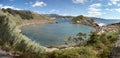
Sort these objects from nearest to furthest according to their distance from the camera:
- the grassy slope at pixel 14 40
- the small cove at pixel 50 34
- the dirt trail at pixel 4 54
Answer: the dirt trail at pixel 4 54
the grassy slope at pixel 14 40
the small cove at pixel 50 34

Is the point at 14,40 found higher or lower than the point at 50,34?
higher

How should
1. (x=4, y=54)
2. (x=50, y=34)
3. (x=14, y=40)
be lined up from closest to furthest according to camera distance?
(x=4, y=54)
(x=14, y=40)
(x=50, y=34)

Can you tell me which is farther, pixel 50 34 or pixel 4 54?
pixel 50 34

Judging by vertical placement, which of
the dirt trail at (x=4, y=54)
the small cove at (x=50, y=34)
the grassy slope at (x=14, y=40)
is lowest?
the small cove at (x=50, y=34)

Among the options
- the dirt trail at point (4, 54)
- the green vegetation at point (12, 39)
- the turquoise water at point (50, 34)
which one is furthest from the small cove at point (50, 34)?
the dirt trail at point (4, 54)

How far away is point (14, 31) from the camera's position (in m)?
18.6

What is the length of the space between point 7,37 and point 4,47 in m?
0.84

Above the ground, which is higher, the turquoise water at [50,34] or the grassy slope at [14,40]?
the grassy slope at [14,40]

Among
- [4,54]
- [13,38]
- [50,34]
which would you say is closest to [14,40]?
[13,38]

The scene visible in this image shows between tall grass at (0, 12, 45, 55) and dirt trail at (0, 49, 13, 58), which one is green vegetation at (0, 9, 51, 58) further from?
dirt trail at (0, 49, 13, 58)

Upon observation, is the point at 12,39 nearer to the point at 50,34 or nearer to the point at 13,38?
the point at 13,38

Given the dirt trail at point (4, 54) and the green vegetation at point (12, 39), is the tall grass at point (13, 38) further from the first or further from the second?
the dirt trail at point (4, 54)

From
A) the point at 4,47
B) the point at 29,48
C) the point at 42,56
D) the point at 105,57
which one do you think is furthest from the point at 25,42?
the point at 105,57

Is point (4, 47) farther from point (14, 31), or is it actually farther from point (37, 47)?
point (37, 47)
